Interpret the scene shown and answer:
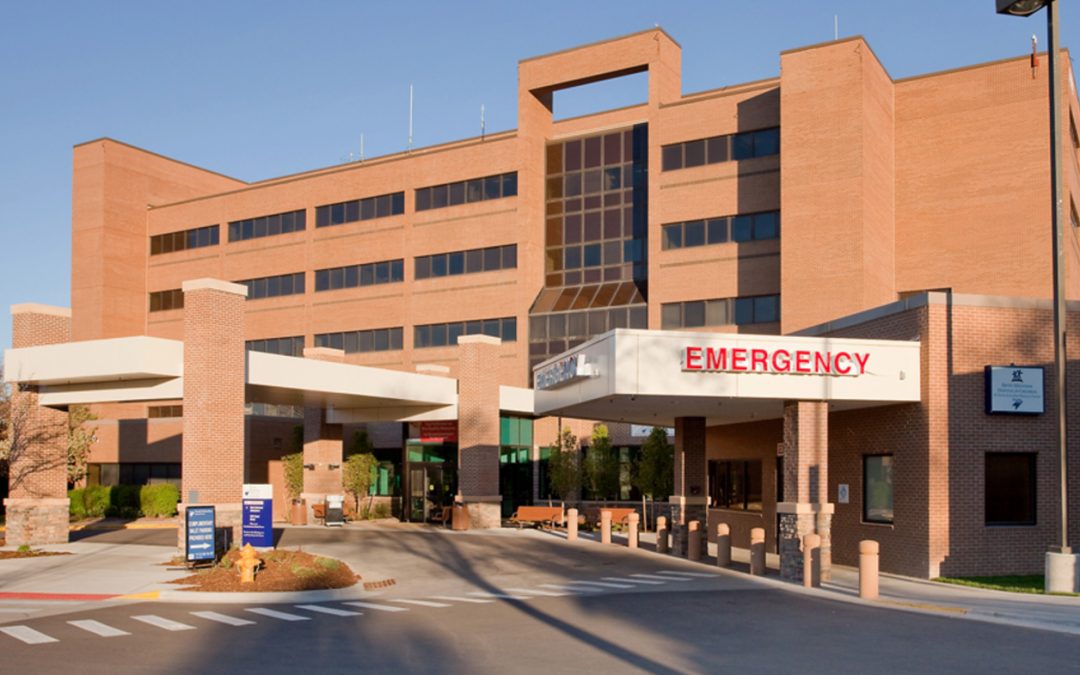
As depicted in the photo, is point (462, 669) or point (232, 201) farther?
point (232, 201)

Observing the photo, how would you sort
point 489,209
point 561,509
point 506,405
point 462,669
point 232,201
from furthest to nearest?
point 232,201 → point 489,209 → point 506,405 → point 561,509 → point 462,669

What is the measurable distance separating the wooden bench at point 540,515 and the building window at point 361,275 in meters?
19.0

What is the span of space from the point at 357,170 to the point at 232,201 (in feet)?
31.7

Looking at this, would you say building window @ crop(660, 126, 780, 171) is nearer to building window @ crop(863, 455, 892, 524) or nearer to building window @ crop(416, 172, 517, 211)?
building window @ crop(416, 172, 517, 211)

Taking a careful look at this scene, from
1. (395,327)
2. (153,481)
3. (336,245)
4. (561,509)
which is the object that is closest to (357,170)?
(336,245)

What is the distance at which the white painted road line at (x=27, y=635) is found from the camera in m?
15.5

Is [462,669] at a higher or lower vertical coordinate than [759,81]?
lower

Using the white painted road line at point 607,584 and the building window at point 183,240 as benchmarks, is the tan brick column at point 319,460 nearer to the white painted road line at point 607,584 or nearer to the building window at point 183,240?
the building window at point 183,240

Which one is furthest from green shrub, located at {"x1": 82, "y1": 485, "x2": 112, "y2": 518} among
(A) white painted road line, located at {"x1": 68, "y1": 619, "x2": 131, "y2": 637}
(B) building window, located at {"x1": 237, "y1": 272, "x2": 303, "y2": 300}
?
(A) white painted road line, located at {"x1": 68, "y1": 619, "x2": 131, "y2": 637}

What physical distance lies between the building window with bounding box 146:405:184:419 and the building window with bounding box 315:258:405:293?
434 inches

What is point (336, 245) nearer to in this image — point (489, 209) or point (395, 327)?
point (395, 327)

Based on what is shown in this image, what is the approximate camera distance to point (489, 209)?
182ft

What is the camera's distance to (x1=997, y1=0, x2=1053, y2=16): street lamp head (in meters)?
20.1

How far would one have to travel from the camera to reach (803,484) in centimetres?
2438
